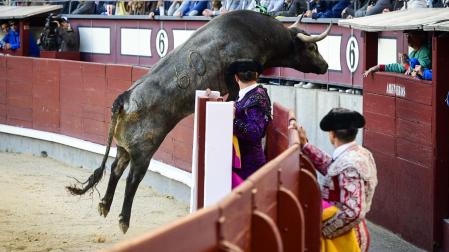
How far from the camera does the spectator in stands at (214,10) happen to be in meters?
13.9

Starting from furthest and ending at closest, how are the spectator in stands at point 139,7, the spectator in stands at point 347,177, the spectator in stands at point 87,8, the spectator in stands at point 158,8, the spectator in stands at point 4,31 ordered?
the spectator in stands at point 4,31
the spectator in stands at point 87,8
the spectator in stands at point 139,7
the spectator in stands at point 158,8
the spectator in stands at point 347,177

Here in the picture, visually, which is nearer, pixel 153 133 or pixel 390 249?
pixel 390 249

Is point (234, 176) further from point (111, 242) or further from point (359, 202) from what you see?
point (111, 242)

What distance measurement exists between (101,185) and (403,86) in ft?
16.1

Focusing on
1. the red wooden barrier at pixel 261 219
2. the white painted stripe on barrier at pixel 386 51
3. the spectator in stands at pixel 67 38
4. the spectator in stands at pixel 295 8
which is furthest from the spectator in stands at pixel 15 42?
the red wooden barrier at pixel 261 219

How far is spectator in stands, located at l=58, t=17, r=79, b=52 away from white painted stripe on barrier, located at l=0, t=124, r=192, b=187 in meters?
1.67

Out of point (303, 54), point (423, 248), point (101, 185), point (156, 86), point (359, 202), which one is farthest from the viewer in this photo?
point (101, 185)

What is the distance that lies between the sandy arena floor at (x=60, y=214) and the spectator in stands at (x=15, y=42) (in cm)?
513

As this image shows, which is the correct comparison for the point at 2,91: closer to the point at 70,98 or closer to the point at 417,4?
the point at 70,98

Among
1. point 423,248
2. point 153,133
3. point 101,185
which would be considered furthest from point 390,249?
point 101,185

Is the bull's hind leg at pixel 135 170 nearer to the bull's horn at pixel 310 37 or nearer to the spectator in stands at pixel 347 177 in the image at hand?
the bull's horn at pixel 310 37

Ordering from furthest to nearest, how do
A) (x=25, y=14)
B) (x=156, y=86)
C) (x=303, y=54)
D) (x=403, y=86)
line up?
1. (x=25, y=14)
2. (x=303, y=54)
3. (x=156, y=86)
4. (x=403, y=86)

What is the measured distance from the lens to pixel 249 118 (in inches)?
272

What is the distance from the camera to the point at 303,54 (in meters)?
11.0
